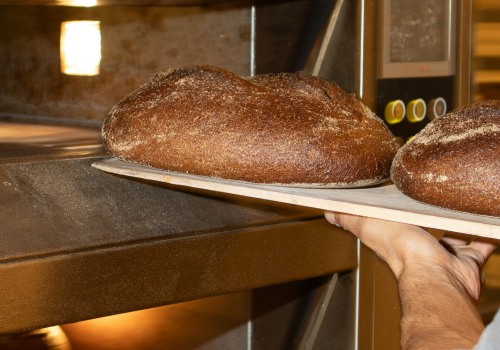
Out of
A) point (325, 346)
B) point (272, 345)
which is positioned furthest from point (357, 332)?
point (272, 345)

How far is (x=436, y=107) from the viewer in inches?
80.4

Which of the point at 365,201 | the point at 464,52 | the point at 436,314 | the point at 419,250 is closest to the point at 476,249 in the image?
the point at 419,250

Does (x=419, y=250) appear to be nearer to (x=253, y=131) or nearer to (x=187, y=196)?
(x=253, y=131)

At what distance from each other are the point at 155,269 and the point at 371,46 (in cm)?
70

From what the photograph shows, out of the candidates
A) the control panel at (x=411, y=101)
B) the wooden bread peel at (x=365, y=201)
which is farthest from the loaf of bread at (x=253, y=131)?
the control panel at (x=411, y=101)

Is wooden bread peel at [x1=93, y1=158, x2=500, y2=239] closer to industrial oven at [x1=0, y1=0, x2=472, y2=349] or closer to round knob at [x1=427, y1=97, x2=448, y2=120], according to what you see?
industrial oven at [x1=0, y1=0, x2=472, y2=349]

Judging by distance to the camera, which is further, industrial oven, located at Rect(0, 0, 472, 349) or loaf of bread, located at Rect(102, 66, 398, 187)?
industrial oven, located at Rect(0, 0, 472, 349)

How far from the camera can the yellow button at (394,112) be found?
1.92 meters

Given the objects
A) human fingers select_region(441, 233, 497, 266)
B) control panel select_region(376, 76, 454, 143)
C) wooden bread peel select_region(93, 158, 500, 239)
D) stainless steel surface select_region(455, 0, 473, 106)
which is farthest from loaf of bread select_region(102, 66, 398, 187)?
stainless steel surface select_region(455, 0, 473, 106)

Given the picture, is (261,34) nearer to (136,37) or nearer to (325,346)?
(136,37)

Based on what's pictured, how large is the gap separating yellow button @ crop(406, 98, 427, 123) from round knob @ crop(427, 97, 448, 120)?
0.02 meters

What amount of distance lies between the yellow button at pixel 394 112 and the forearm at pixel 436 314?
66 centimetres

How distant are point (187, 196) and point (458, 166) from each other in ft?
2.18

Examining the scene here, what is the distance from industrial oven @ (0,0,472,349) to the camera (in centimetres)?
147
